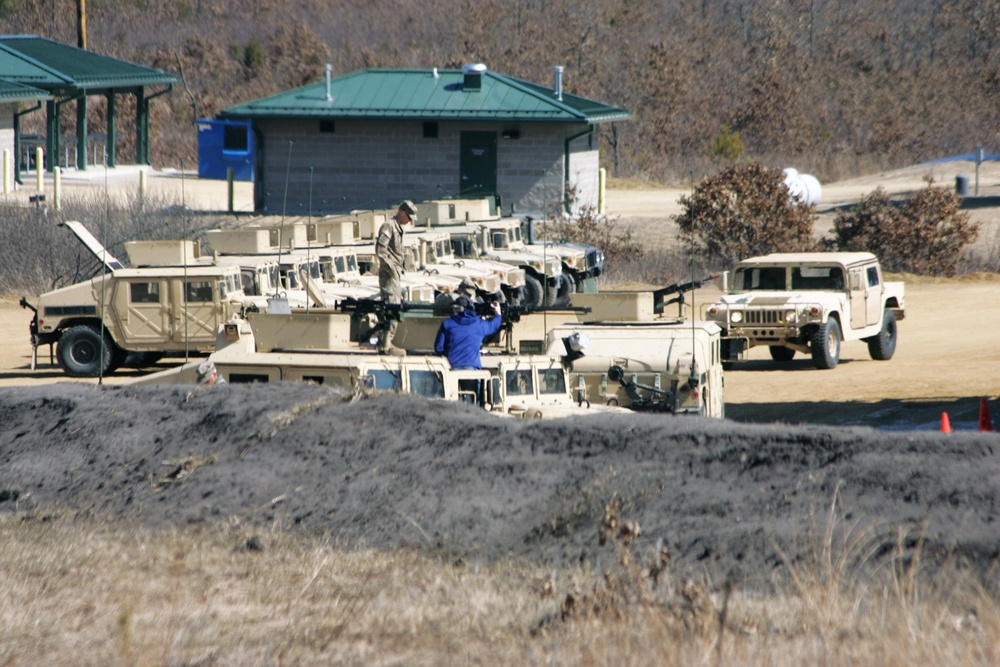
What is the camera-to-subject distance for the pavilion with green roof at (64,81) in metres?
40.8

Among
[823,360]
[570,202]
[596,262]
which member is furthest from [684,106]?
[823,360]

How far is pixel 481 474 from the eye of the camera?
8.88 meters

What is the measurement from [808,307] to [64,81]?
2780 centimetres

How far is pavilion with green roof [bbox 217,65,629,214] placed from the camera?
116 feet

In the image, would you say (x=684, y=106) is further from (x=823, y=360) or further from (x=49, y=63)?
(x=823, y=360)

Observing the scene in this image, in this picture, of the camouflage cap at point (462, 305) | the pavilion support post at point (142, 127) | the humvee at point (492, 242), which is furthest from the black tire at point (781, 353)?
the pavilion support post at point (142, 127)

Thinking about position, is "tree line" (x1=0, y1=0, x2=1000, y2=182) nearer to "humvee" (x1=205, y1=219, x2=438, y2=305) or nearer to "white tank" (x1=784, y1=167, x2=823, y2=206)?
"white tank" (x1=784, y1=167, x2=823, y2=206)

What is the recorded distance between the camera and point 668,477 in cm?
833

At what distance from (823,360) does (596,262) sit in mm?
8490

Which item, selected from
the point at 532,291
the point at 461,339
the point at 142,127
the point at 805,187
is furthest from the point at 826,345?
the point at 142,127

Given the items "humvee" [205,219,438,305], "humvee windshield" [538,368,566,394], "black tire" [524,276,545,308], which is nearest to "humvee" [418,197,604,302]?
"black tire" [524,276,545,308]

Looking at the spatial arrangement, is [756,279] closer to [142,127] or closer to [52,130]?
[52,130]

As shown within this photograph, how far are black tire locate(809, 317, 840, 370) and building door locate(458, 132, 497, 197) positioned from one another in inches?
678

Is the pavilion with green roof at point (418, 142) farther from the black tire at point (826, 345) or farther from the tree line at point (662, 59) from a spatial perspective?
the black tire at point (826, 345)
